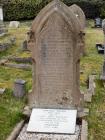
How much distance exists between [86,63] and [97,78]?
2.25 metres

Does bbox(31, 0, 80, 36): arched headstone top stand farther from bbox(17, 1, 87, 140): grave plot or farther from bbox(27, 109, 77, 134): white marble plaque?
bbox(27, 109, 77, 134): white marble plaque

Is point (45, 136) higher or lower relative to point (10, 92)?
lower

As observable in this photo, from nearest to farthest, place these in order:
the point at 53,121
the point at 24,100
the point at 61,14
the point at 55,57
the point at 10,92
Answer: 1. the point at 53,121
2. the point at 61,14
3. the point at 55,57
4. the point at 24,100
5. the point at 10,92

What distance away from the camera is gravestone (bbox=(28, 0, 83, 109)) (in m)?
9.23

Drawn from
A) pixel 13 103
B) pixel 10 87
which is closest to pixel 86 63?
pixel 10 87

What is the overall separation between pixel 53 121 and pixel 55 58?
1279 mm

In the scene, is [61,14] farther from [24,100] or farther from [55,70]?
[24,100]

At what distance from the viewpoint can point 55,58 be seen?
30.9 feet

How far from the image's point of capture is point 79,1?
31.5 metres

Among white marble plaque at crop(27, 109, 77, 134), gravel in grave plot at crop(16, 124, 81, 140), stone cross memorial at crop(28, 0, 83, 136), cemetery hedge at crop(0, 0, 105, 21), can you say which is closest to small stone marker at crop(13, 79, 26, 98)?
stone cross memorial at crop(28, 0, 83, 136)

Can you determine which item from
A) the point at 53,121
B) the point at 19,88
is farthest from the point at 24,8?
the point at 53,121

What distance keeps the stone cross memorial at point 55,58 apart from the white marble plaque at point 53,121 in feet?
0.24

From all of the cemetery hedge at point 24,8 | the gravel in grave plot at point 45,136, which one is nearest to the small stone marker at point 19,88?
the gravel in grave plot at point 45,136

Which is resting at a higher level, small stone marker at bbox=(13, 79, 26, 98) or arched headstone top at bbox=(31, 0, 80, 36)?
arched headstone top at bbox=(31, 0, 80, 36)
